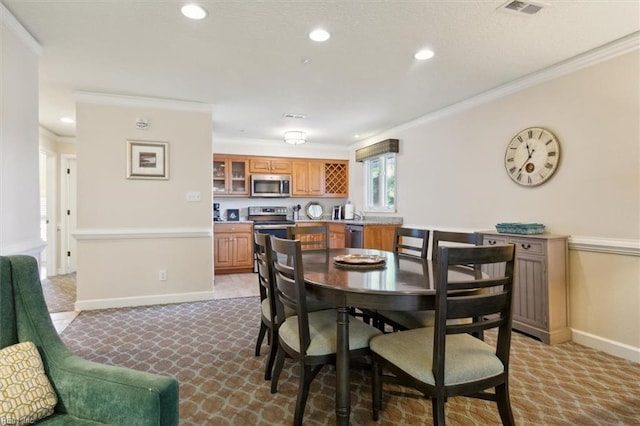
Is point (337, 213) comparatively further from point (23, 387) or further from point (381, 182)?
point (23, 387)

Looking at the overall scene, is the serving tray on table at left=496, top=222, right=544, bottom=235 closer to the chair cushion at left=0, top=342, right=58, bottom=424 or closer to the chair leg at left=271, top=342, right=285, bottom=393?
the chair leg at left=271, top=342, right=285, bottom=393

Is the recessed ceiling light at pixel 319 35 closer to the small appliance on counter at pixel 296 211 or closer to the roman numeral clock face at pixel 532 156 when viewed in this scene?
the roman numeral clock face at pixel 532 156

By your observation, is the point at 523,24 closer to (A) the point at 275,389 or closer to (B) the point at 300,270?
(B) the point at 300,270

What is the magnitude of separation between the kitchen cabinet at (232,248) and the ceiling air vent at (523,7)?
15.1ft

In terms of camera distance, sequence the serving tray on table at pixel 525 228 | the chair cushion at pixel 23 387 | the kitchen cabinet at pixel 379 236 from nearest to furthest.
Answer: the chair cushion at pixel 23 387
the serving tray on table at pixel 525 228
the kitchen cabinet at pixel 379 236

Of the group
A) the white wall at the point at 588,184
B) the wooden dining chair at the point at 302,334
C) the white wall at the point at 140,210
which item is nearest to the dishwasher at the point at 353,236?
the white wall at the point at 588,184

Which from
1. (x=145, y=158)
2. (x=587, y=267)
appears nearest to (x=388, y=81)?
(x=587, y=267)

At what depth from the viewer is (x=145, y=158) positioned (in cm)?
387

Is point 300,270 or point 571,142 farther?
point 571,142

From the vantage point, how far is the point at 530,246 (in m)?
2.87

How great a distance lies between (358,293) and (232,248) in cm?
446

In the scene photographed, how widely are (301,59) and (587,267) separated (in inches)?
116

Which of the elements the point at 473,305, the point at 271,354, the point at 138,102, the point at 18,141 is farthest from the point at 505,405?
the point at 138,102

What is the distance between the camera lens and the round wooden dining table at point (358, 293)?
1.52 metres
